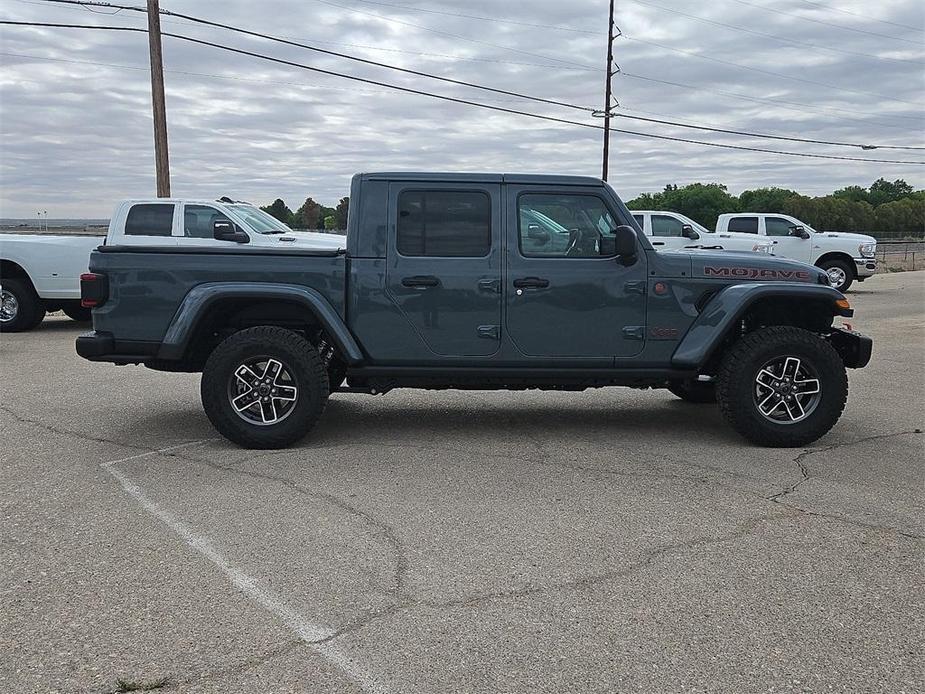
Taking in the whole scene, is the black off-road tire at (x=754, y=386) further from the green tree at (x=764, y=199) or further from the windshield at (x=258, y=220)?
the green tree at (x=764, y=199)

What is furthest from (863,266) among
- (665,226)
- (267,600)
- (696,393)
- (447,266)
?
(267,600)

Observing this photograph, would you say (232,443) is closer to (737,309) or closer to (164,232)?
(737,309)

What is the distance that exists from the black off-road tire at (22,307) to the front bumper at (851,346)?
1160cm

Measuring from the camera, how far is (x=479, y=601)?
379 cm

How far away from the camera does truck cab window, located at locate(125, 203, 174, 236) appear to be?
1343 centimetres

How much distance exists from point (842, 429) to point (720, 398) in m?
1.36

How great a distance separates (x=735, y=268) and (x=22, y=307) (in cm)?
1123

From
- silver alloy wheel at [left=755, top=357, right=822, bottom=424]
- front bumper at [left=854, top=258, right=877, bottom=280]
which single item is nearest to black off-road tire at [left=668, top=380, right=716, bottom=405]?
silver alloy wheel at [left=755, top=357, right=822, bottom=424]

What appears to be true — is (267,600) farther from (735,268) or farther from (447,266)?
(735,268)

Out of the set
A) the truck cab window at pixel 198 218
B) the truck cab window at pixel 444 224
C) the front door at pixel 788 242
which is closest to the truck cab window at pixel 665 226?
the front door at pixel 788 242

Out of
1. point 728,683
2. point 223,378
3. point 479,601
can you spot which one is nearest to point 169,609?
point 479,601

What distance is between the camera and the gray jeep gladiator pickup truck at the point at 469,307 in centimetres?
633

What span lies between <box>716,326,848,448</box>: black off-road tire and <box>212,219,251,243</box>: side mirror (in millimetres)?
8374

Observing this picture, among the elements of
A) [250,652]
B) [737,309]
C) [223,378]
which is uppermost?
[737,309]
